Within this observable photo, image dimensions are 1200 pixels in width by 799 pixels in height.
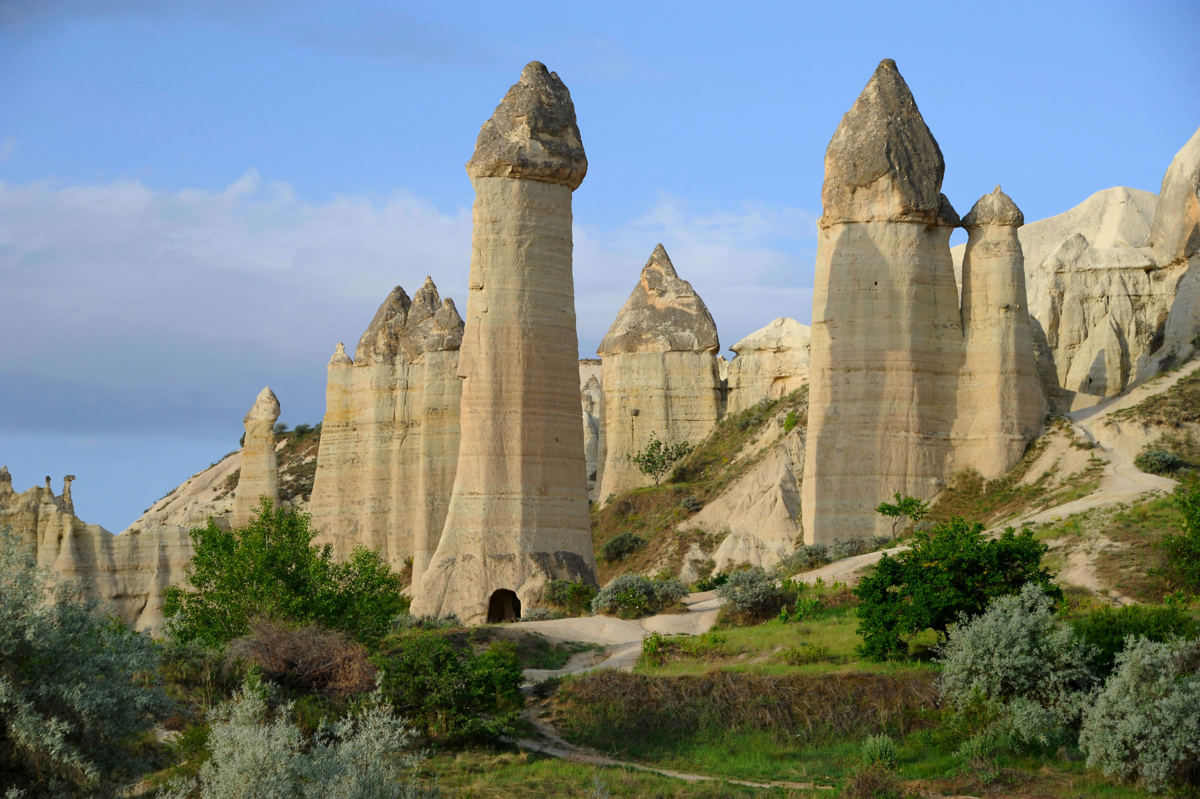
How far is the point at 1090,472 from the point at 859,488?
5552 millimetres

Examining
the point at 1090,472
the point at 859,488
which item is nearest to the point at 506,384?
the point at 859,488

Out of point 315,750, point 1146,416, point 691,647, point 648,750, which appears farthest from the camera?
point 1146,416

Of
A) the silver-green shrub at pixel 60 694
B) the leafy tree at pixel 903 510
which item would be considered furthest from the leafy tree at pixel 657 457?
the silver-green shrub at pixel 60 694

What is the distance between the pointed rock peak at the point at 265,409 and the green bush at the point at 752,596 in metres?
25.5

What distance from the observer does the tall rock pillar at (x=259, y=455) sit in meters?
46.3

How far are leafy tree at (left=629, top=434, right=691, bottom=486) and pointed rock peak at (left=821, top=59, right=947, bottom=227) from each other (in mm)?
17809

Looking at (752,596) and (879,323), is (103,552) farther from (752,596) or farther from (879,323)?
(879,323)

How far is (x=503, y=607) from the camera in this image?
29250 millimetres

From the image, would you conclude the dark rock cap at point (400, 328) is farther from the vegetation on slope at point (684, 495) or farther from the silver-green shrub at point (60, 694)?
the silver-green shrub at point (60, 694)

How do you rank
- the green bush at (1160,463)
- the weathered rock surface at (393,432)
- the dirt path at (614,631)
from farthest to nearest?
the weathered rock surface at (393,432) → the green bush at (1160,463) → the dirt path at (614,631)

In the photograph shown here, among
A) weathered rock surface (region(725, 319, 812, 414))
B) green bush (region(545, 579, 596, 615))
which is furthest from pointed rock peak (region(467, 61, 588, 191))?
weathered rock surface (region(725, 319, 812, 414))

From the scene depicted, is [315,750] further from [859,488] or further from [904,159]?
[904,159]

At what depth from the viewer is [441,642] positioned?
60.4 ft

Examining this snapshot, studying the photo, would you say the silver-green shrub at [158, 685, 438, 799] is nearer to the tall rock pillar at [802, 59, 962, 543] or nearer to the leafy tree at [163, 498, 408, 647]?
the leafy tree at [163, 498, 408, 647]
